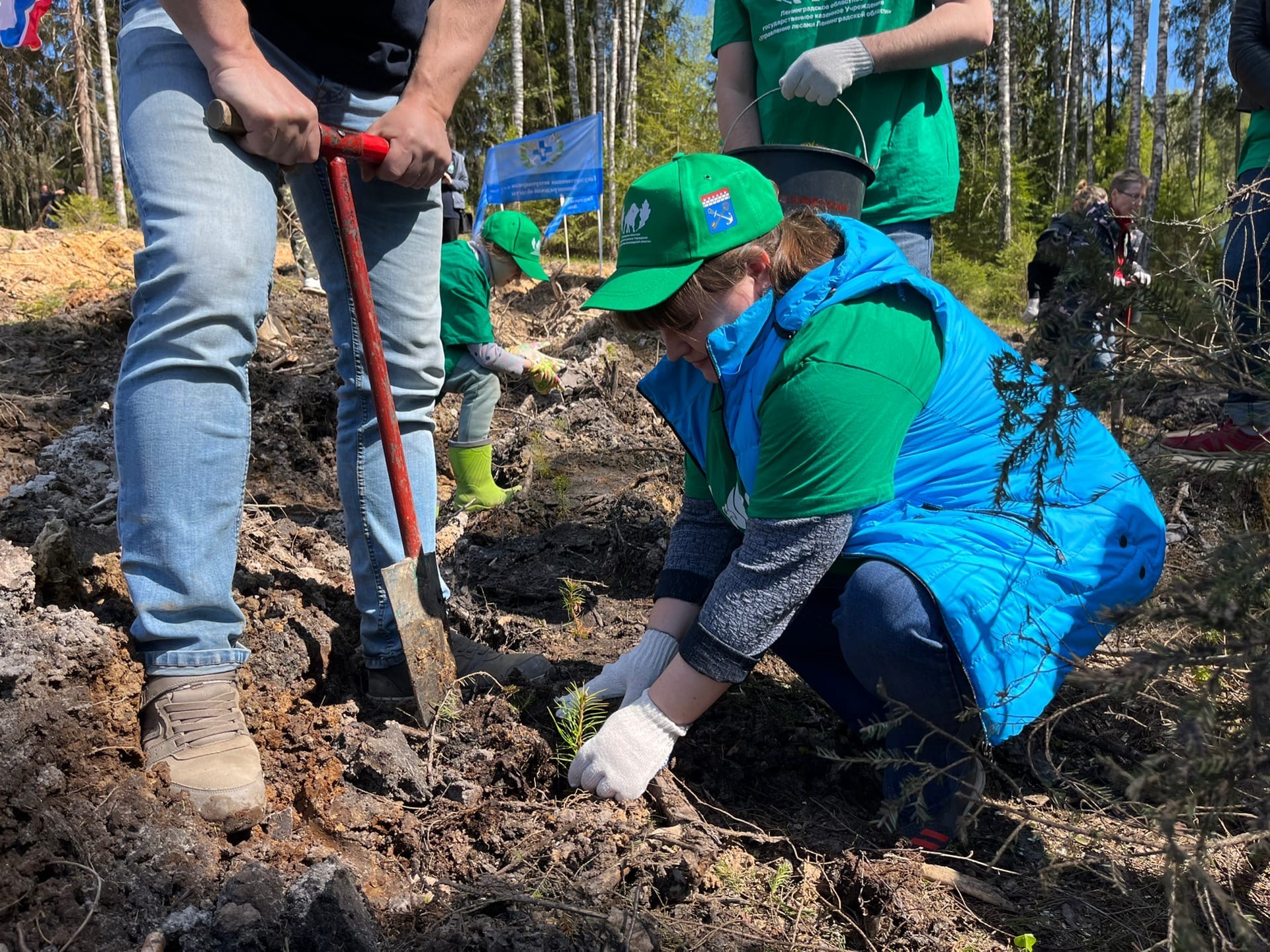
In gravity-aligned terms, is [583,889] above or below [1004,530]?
below

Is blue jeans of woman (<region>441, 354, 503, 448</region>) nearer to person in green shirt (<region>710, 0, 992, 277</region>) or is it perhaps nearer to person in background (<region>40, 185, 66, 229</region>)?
person in green shirt (<region>710, 0, 992, 277</region>)

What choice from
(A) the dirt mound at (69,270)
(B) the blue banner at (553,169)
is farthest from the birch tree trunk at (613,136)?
(A) the dirt mound at (69,270)

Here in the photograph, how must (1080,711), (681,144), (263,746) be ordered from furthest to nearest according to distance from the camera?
1. (681,144)
2. (1080,711)
3. (263,746)

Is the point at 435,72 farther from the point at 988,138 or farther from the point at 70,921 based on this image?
the point at 988,138

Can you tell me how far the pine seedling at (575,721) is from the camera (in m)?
1.88

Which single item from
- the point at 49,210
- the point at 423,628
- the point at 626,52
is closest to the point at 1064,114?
the point at 626,52

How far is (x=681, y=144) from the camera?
51.1ft

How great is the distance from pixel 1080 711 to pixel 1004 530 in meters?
0.92

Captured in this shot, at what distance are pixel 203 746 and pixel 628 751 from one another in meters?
0.77

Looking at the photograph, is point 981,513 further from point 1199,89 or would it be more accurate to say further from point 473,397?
point 1199,89

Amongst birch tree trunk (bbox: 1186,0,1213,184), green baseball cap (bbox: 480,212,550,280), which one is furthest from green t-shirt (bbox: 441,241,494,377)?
birch tree trunk (bbox: 1186,0,1213,184)

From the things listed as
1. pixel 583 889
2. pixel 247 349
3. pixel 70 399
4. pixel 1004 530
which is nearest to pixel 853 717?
pixel 1004 530

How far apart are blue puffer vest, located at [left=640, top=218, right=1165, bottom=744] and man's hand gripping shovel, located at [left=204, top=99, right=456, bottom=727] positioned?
0.72 m

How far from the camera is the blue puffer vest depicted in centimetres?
167
